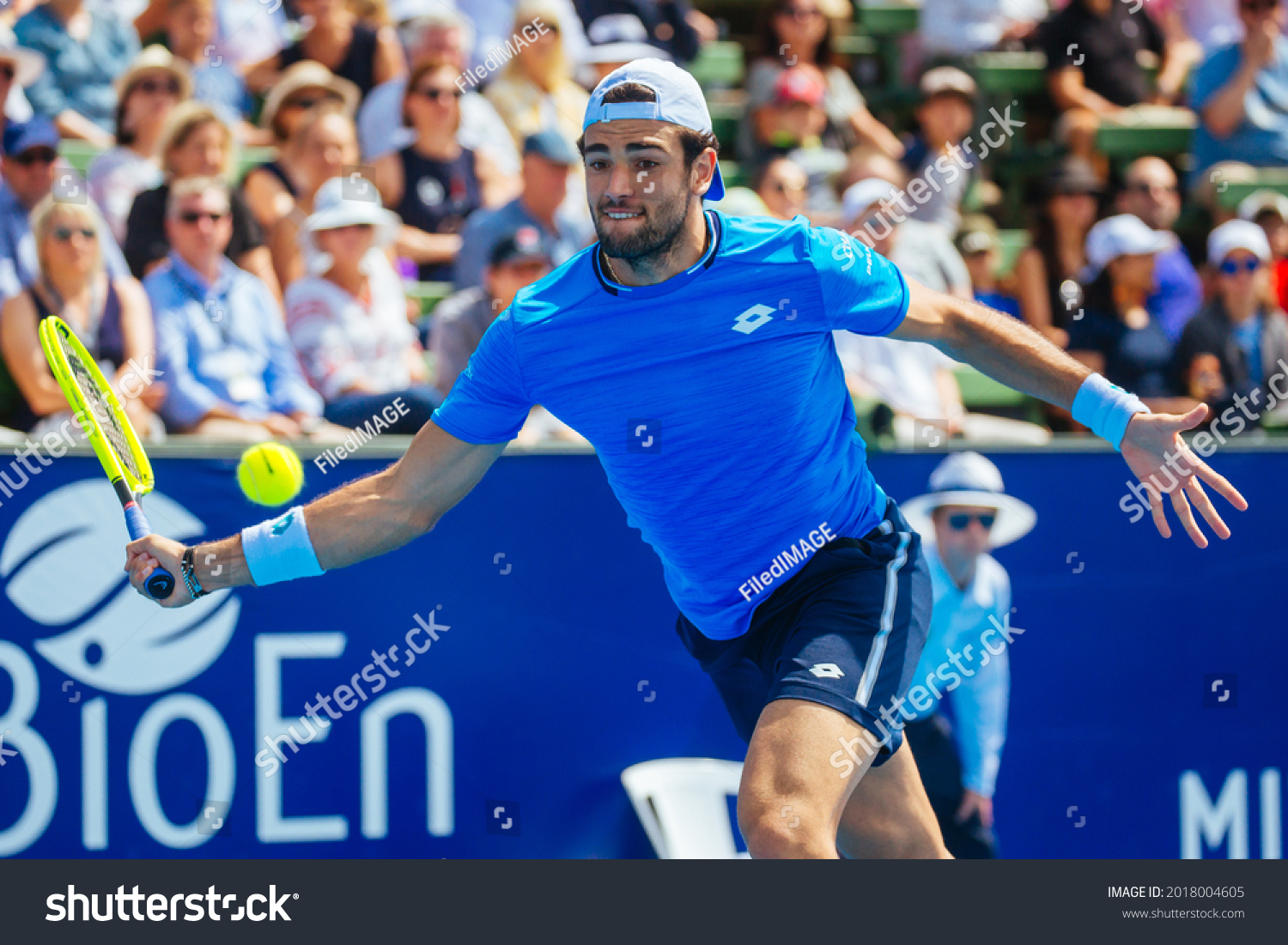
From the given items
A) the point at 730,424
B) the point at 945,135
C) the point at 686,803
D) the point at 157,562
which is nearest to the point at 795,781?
the point at 730,424

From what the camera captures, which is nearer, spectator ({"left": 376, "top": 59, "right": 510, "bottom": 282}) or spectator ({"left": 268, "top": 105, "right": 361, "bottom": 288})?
spectator ({"left": 268, "top": 105, "right": 361, "bottom": 288})

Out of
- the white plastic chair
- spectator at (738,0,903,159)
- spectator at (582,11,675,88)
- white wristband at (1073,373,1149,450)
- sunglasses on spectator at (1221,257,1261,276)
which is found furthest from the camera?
spectator at (738,0,903,159)

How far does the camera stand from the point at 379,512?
143 inches

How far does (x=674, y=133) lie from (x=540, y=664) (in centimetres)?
205

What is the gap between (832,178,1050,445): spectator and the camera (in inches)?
231

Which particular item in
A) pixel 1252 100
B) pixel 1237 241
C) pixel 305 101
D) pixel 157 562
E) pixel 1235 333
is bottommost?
pixel 157 562

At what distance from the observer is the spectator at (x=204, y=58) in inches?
265

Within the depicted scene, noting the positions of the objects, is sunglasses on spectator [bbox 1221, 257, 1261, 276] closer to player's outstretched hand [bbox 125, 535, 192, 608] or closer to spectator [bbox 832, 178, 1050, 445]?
spectator [bbox 832, 178, 1050, 445]

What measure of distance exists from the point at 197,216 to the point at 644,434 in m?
2.94

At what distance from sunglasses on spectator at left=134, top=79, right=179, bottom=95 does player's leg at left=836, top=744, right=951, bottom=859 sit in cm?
431

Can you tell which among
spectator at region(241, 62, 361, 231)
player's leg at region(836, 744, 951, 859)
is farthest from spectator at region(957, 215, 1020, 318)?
player's leg at region(836, 744, 951, 859)

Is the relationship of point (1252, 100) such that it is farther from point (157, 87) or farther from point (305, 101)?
point (157, 87)

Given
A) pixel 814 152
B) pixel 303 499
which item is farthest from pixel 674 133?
pixel 814 152

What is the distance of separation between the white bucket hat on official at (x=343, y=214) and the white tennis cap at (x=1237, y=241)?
3.77 m
